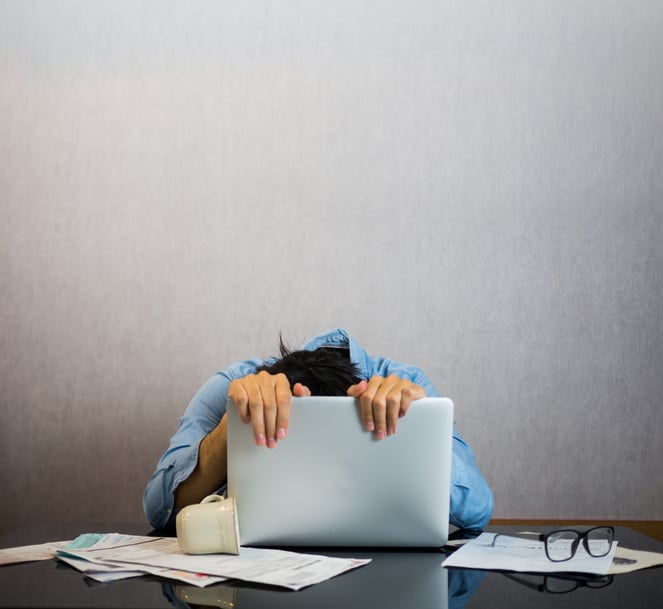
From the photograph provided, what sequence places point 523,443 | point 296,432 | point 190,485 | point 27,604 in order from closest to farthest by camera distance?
point 27,604 → point 296,432 → point 190,485 → point 523,443

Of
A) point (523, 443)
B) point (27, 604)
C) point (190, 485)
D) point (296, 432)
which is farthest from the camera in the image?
point (523, 443)

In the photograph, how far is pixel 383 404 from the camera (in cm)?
106

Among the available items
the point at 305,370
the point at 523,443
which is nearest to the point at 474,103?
the point at 523,443

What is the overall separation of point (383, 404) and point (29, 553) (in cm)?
53

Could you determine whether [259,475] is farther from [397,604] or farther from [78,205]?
[78,205]

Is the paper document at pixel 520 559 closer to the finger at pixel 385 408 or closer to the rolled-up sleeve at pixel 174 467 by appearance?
the finger at pixel 385 408

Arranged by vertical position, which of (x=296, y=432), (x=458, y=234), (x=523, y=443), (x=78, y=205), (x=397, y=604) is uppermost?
(x=78, y=205)

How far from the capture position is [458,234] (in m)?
2.92

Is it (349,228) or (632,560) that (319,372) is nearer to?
(632,560)

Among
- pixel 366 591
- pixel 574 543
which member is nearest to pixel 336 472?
pixel 366 591

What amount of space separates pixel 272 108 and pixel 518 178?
93 cm

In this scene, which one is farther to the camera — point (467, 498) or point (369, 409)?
point (467, 498)

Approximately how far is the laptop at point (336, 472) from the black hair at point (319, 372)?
35 centimetres

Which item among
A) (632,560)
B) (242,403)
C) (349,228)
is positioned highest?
(349,228)
